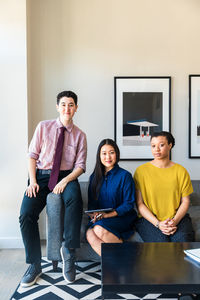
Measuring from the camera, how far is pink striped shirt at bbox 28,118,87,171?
2633 millimetres

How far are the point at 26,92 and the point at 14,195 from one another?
1039 millimetres

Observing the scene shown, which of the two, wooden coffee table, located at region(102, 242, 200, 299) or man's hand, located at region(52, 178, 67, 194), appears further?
man's hand, located at region(52, 178, 67, 194)

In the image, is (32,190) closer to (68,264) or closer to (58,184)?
(58,184)

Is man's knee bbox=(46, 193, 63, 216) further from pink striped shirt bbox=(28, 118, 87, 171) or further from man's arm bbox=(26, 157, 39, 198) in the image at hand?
pink striped shirt bbox=(28, 118, 87, 171)

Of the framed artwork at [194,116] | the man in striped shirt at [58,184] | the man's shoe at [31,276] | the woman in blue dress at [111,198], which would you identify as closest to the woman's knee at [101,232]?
the woman in blue dress at [111,198]

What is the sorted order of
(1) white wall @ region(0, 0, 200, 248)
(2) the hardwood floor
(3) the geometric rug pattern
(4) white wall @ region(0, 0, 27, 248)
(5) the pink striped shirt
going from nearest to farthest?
(3) the geometric rug pattern, (2) the hardwood floor, (5) the pink striped shirt, (4) white wall @ region(0, 0, 27, 248), (1) white wall @ region(0, 0, 200, 248)

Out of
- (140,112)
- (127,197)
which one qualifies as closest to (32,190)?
(127,197)

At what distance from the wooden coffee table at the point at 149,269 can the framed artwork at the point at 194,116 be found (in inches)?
70.6

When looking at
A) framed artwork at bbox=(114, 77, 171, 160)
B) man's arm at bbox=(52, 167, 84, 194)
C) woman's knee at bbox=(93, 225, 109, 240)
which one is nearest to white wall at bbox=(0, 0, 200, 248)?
framed artwork at bbox=(114, 77, 171, 160)

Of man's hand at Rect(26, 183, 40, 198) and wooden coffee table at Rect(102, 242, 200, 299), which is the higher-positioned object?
man's hand at Rect(26, 183, 40, 198)

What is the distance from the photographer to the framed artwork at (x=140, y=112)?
11.3 ft

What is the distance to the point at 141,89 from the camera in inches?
136

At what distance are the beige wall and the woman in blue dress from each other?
110 centimetres

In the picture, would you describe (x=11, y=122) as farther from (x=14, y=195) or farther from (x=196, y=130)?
(x=196, y=130)
